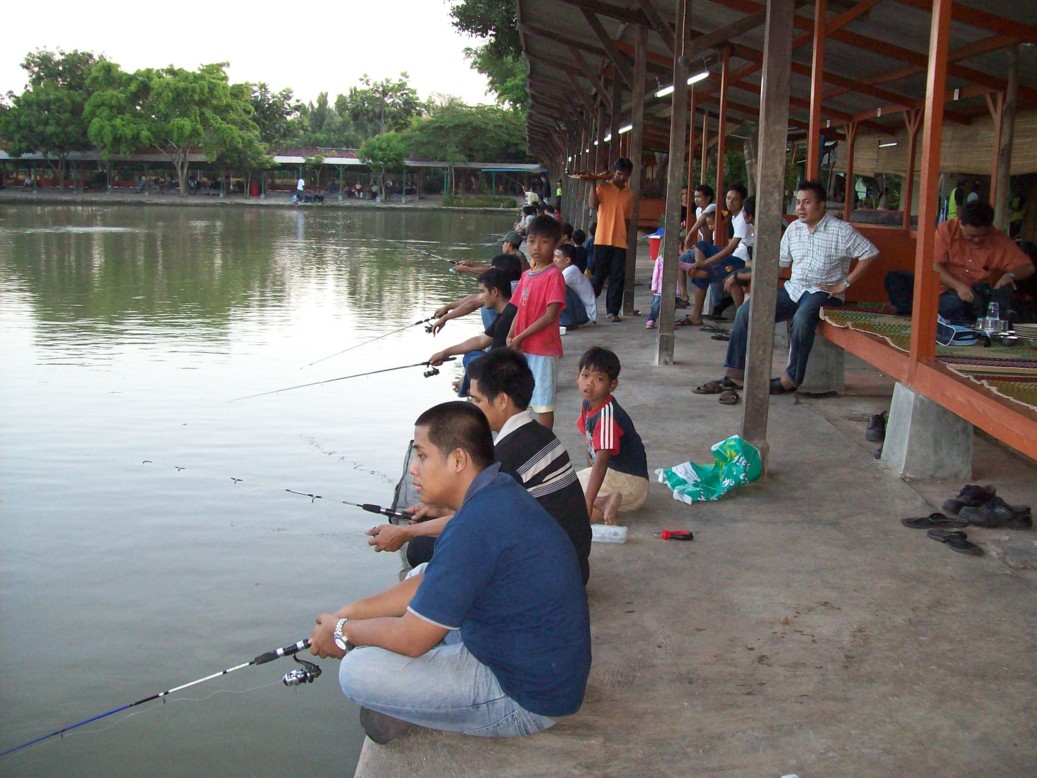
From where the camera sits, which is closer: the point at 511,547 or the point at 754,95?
the point at 511,547

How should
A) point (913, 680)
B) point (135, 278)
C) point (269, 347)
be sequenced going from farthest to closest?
1. point (135, 278)
2. point (269, 347)
3. point (913, 680)

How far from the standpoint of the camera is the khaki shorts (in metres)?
4.75

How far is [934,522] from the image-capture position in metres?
4.65

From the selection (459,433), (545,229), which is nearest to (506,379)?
(459,433)

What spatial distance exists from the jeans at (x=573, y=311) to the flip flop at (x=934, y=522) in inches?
238

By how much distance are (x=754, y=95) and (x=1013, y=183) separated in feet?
11.3

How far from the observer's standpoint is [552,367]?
243 inches

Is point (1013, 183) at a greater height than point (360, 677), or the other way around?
point (1013, 183)

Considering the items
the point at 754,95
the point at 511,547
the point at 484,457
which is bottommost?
the point at 511,547

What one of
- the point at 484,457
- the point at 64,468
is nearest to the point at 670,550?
the point at 484,457

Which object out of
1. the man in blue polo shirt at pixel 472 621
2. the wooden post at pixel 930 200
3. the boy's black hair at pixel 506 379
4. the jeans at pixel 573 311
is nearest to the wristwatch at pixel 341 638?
the man in blue polo shirt at pixel 472 621

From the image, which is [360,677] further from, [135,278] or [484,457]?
[135,278]

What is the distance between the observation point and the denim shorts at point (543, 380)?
6109mm

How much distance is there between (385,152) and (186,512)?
176ft
